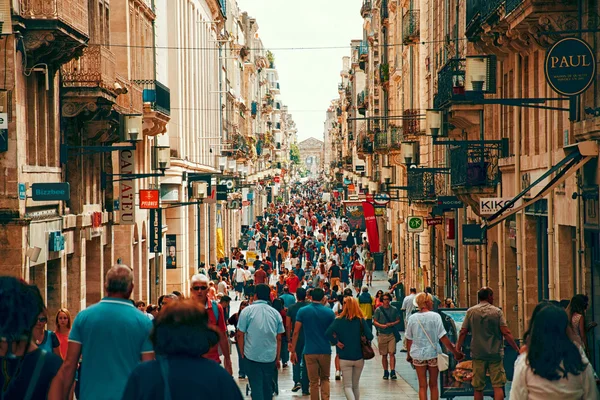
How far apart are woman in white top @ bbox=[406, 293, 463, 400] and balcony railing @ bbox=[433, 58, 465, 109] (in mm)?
11509

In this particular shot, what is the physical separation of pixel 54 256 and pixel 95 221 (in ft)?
16.6

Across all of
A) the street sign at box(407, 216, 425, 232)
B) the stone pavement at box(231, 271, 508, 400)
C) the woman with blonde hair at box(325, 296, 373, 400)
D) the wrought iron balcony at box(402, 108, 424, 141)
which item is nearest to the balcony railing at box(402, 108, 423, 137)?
the wrought iron balcony at box(402, 108, 424, 141)

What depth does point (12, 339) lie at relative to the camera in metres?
6.12

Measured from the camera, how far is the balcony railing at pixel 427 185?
114 ft

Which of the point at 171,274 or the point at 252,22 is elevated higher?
the point at 252,22

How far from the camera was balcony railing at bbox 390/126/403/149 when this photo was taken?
→ 47.9m

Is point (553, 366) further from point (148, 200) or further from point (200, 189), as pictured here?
point (200, 189)

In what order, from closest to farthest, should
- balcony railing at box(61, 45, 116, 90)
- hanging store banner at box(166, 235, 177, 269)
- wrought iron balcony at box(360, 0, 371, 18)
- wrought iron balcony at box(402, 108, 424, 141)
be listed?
1. balcony railing at box(61, 45, 116, 90)
2. wrought iron balcony at box(402, 108, 424, 141)
3. hanging store banner at box(166, 235, 177, 269)
4. wrought iron balcony at box(360, 0, 371, 18)

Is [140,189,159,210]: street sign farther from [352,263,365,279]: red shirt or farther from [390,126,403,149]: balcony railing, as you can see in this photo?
[390,126,403,149]: balcony railing

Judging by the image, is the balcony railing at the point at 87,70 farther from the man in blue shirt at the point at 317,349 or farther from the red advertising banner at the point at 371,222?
the red advertising banner at the point at 371,222

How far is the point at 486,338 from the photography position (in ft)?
42.6

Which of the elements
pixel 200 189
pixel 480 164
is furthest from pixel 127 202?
pixel 200 189

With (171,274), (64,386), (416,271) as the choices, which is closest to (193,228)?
(171,274)

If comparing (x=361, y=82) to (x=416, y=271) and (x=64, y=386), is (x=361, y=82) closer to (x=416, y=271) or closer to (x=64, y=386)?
(x=416, y=271)
